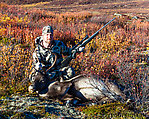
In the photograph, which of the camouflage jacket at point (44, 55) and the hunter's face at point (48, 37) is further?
the camouflage jacket at point (44, 55)

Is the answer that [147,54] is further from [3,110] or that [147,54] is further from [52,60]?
[3,110]

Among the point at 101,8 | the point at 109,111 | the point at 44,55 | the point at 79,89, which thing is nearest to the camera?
the point at 109,111

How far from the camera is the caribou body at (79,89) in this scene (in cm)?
384

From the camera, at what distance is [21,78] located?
4832 millimetres

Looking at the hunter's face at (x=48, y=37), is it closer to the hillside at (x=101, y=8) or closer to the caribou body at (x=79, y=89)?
the caribou body at (x=79, y=89)

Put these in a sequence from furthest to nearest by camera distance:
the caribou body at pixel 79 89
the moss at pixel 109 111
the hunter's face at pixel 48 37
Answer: the hunter's face at pixel 48 37
the caribou body at pixel 79 89
the moss at pixel 109 111

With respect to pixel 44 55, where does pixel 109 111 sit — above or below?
below

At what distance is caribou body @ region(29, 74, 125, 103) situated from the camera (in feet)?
12.6

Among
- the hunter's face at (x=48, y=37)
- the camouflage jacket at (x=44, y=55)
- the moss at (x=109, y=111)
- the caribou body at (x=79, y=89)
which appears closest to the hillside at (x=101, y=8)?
the camouflage jacket at (x=44, y=55)

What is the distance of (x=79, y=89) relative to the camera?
397cm

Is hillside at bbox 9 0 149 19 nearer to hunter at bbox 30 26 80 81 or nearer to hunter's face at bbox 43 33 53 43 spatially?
hunter at bbox 30 26 80 81

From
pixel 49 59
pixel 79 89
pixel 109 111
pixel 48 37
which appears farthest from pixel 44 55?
pixel 109 111

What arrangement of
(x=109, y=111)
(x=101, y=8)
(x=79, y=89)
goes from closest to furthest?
(x=109, y=111)
(x=79, y=89)
(x=101, y=8)

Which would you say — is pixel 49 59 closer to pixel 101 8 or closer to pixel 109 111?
pixel 109 111
